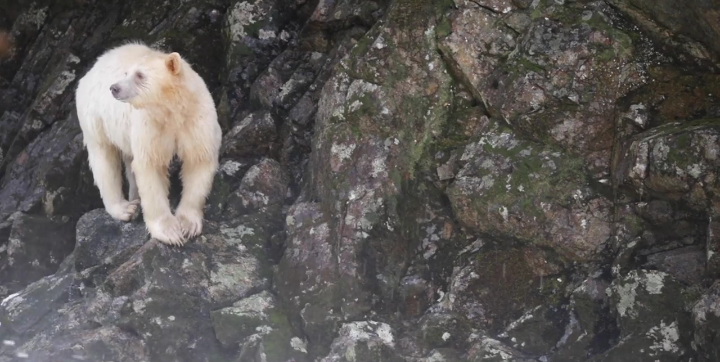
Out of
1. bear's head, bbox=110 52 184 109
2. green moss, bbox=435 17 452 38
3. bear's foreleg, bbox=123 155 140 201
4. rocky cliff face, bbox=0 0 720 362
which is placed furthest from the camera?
bear's foreleg, bbox=123 155 140 201

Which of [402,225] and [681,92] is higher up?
[681,92]

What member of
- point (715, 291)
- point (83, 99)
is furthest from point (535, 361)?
point (83, 99)

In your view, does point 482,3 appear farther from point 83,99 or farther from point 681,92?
point 83,99

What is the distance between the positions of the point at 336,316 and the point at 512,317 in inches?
59.9

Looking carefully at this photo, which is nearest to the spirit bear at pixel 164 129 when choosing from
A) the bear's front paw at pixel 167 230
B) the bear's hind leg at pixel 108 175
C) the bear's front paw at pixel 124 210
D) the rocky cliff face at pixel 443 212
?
the bear's front paw at pixel 167 230

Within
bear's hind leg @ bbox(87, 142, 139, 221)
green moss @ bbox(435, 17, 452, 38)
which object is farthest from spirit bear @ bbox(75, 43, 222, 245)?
green moss @ bbox(435, 17, 452, 38)

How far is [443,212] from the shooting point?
743cm

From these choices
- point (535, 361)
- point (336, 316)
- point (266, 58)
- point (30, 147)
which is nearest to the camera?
point (535, 361)

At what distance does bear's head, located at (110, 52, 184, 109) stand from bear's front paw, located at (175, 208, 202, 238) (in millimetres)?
1063

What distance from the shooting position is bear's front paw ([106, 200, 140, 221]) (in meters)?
9.04

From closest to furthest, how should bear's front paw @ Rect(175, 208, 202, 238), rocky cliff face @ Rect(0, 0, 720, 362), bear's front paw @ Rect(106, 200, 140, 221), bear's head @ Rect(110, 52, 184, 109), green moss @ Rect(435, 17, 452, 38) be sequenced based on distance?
rocky cliff face @ Rect(0, 0, 720, 362), green moss @ Rect(435, 17, 452, 38), bear's head @ Rect(110, 52, 184, 109), bear's front paw @ Rect(175, 208, 202, 238), bear's front paw @ Rect(106, 200, 140, 221)

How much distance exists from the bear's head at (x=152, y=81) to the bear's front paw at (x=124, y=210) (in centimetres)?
146

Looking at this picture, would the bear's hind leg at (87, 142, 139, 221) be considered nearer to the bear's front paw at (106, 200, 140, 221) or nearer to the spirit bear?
the bear's front paw at (106, 200, 140, 221)

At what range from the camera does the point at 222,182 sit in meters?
8.86
